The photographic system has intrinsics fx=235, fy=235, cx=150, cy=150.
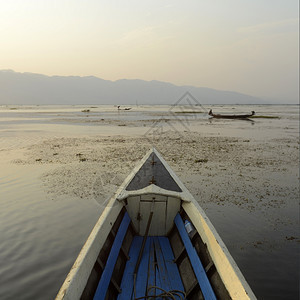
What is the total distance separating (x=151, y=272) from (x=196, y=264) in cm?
102

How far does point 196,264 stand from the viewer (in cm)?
439

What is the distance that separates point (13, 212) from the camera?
26.3 feet

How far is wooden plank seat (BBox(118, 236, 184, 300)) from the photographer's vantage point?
4.31m

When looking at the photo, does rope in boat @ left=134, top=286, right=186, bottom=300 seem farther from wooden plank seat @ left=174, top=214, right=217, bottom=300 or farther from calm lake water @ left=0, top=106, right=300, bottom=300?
calm lake water @ left=0, top=106, right=300, bottom=300

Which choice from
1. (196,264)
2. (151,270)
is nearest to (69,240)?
(151,270)

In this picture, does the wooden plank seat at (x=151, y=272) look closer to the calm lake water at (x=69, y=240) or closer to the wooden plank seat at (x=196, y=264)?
the wooden plank seat at (x=196, y=264)

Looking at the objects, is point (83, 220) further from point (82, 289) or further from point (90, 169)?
point (90, 169)

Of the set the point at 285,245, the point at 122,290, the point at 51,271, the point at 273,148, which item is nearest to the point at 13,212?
the point at 51,271

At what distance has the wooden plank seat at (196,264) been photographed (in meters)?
3.76

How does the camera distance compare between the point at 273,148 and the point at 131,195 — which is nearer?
the point at 131,195

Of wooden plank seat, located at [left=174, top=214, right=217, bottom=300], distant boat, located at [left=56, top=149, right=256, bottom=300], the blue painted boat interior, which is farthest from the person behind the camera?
the blue painted boat interior

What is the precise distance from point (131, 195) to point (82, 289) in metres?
2.81

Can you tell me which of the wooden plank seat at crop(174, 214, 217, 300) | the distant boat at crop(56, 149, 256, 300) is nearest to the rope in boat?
the distant boat at crop(56, 149, 256, 300)

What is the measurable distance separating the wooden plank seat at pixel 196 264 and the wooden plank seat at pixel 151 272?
19.0 inches
